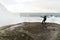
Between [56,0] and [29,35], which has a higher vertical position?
[56,0]

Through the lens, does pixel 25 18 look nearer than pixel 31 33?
No

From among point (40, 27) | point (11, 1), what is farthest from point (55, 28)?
point (11, 1)

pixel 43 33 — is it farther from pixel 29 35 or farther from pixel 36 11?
pixel 36 11

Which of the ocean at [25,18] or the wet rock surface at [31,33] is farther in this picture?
the ocean at [25,18]

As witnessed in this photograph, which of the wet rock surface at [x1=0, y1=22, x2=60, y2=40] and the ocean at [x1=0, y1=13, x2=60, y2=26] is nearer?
the wet rock surface at [x1=0, y1=22, x2=60, y2=40]

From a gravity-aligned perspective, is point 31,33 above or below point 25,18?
below

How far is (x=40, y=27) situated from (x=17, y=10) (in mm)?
1438

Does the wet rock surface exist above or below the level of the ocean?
below

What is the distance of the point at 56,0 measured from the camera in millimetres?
5852

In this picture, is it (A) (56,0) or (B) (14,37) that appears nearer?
(B) (14,37)

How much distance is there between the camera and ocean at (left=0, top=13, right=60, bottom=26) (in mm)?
5386

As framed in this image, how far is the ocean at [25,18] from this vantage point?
539cm

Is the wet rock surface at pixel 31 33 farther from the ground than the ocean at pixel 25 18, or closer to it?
closer to it

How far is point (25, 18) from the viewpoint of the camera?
567cm
